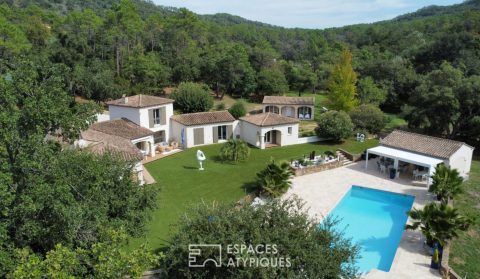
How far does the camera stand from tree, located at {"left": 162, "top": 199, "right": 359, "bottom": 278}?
13.6 metres

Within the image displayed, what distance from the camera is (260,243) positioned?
46.0 ft

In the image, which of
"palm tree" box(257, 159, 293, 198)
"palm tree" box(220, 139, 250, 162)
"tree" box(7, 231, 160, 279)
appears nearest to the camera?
"tree" box(7, 231, 160, 279)

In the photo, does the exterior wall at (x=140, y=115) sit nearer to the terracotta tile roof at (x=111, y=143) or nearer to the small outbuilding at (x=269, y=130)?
the terracotta tile roof at (x=111, y=143)

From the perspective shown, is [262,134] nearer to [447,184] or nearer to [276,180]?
[276,180]

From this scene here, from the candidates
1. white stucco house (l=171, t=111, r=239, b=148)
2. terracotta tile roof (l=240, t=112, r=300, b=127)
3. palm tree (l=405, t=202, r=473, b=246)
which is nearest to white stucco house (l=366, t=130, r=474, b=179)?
palm tree (l=405, t=202, r=473, b=246)

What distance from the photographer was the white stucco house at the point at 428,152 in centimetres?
3341

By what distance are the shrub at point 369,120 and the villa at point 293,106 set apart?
1273 centimetres

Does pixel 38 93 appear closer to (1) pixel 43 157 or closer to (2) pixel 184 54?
(1) pixel 43 157

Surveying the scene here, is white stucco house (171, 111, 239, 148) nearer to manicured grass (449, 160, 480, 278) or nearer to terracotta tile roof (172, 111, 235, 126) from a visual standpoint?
terracotta tile roof (172, 111, 235, 126)

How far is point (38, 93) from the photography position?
17.2 metres

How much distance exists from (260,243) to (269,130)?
31.6 metres

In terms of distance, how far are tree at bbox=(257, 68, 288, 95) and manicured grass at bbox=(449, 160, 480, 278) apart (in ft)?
159

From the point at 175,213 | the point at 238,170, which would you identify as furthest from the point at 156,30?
the point at 175,213

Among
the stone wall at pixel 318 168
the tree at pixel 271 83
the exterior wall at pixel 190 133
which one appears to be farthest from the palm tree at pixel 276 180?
the tree at pixel 271 83
